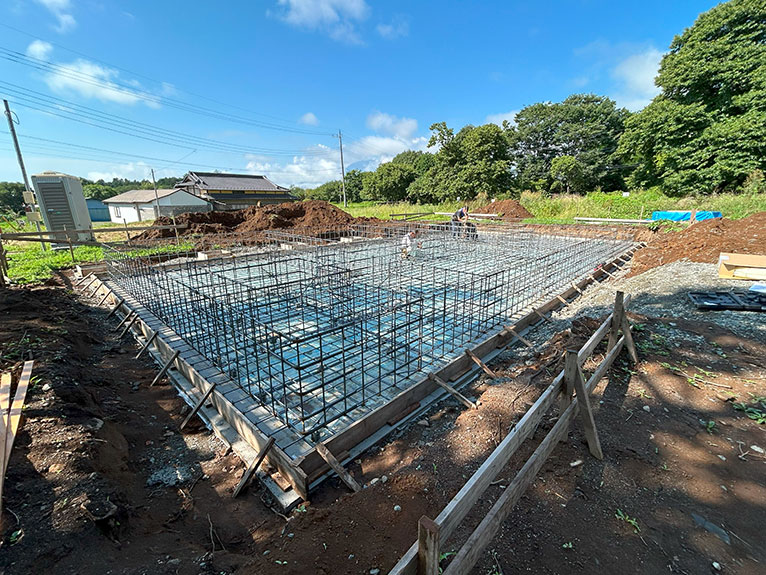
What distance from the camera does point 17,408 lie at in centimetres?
342

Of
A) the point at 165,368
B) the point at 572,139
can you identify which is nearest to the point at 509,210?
the point at 572,139

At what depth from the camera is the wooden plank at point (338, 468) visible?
124 inches

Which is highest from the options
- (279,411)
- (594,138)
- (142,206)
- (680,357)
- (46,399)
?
(594,138)

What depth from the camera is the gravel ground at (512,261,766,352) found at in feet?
18.5

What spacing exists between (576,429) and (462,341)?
101 inches

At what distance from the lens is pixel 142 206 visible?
107 feet

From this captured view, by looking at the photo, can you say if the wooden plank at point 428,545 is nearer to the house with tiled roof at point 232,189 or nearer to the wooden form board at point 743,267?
the wooden form board at point 743,267

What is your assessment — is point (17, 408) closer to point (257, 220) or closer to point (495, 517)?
point (495, 517)

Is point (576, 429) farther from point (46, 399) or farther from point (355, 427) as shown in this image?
point (46, 399)

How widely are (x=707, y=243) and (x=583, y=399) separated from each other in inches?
446

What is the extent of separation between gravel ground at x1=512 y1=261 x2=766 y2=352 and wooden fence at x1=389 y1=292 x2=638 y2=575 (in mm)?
2755

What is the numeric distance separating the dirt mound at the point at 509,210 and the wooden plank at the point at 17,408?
2411 cm

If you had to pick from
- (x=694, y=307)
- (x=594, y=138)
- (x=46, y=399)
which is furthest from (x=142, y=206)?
(x=594, y=138)

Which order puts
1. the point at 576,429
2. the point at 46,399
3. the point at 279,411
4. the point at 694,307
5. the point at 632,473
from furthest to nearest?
the point at 694,307
the point at 279,411
the point at 46,399
the point at 576,429
the point at 632,473
